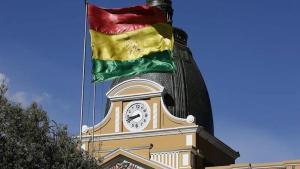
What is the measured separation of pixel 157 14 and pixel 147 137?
53.3 feet

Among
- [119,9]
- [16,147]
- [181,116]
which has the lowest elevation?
[16,147]

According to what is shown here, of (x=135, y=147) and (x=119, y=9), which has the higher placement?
(x=119, y=9)

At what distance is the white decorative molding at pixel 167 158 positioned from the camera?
4825 cm

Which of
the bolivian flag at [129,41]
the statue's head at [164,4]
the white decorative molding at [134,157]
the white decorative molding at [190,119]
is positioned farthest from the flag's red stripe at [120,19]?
the statue's head at [164,4]

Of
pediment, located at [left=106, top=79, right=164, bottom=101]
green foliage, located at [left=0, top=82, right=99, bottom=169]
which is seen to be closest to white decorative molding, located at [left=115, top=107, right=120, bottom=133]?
pediment, located at [left=106, top=79, right=164, bottom=101]

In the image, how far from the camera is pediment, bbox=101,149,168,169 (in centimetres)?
4766

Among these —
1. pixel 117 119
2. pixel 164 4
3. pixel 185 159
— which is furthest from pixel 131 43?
pixel 164 4

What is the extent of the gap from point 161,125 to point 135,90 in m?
3.04

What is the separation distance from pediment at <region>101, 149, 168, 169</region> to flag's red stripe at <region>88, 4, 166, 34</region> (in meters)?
15.0

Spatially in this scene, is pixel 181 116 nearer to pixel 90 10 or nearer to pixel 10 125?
pixel 90 10

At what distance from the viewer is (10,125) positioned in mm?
28609

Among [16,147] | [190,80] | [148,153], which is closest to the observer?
[16,147]

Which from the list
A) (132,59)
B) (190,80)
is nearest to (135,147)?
(190,80)

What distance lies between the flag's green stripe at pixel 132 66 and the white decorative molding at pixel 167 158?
1467 cm
